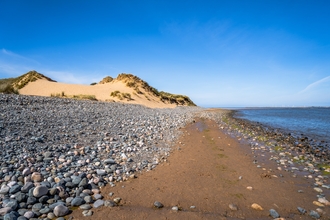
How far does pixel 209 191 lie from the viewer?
16.6 ft

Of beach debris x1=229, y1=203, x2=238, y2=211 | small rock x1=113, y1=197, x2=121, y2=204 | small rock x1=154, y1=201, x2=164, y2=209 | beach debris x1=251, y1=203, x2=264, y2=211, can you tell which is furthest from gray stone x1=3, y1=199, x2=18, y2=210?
beach debris x1=251, y1=203, x2=264, y2=211

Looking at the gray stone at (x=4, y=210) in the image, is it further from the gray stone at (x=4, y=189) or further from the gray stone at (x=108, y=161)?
the gray stone at (x=108, y=161)

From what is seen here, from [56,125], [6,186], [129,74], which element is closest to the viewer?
[6,186]

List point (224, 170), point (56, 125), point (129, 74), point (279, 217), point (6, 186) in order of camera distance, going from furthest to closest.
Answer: point (129, 74), point (56, 125), point (224, 170), point (6, 186), point (279, 217)

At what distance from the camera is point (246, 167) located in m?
6.97

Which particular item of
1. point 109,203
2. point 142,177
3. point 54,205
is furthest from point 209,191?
point 54,205

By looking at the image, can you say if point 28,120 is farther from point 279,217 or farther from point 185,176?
point 279,217

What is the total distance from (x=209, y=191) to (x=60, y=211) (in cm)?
369

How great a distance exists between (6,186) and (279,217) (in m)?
6.42

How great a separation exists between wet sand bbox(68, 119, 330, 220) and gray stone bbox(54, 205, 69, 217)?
0.14 m

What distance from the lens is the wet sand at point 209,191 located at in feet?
13.3

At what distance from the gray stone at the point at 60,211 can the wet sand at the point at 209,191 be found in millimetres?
136

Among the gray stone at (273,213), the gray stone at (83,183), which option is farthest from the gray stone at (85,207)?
Result: the gray stone at (273,213)

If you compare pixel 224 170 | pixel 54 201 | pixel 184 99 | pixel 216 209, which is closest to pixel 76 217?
pixel 54 201
